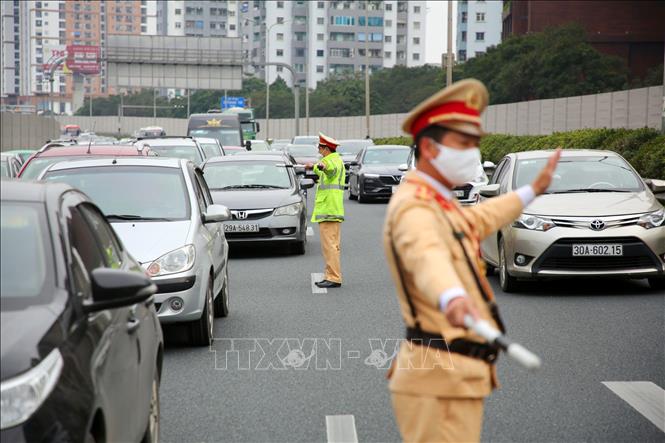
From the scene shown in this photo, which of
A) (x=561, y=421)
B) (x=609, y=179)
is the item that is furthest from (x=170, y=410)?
(x=609, y=179)

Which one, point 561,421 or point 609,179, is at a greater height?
point 609,179

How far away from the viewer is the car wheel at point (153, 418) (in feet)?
19.9

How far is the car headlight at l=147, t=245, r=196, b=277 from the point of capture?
32.8 ft

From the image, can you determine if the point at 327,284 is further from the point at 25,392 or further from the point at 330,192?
the point at 25,392

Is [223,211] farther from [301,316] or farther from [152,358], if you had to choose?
[152,358]

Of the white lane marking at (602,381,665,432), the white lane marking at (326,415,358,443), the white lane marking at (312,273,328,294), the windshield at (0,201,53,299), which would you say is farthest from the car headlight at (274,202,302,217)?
the windshield at (0,201,53,299)

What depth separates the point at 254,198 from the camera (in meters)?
19.2

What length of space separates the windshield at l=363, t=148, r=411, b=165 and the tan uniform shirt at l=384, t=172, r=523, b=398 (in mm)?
29936

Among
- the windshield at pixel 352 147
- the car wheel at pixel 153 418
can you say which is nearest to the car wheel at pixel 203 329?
the car wheel at pixel 153 418

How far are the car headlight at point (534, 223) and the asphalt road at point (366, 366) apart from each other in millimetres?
715

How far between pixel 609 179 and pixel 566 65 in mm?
64602

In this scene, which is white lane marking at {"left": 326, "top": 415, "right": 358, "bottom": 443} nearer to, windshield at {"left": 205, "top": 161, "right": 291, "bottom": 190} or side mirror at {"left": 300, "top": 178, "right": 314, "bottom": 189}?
A: side mirror at {"left": 300, "top": 178, "right": 314, "bottom": 189}

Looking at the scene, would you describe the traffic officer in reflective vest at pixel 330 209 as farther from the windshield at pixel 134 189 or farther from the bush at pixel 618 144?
the bush at pixel 618 144

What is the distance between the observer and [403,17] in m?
190
